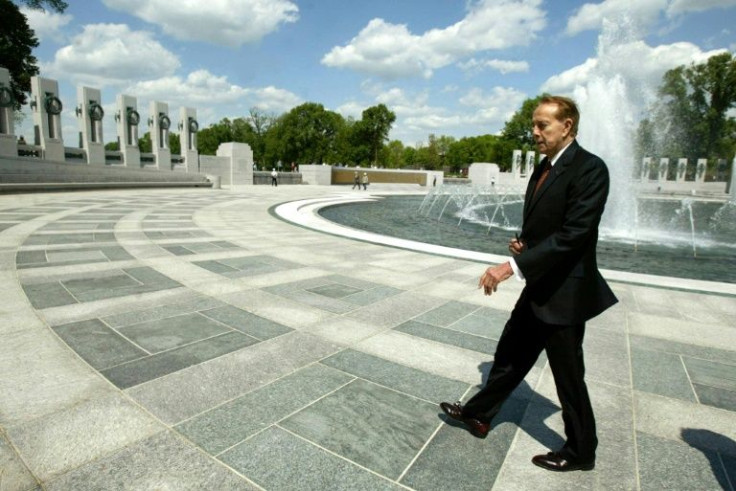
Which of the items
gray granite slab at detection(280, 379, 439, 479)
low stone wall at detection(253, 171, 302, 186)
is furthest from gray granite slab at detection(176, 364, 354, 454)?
low stone wall at detection(253, 171, 302, 186)

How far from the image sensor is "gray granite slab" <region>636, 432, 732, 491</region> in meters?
2.38

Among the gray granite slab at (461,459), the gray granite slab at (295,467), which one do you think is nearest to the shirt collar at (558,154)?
the gray granite slab at (461,459)

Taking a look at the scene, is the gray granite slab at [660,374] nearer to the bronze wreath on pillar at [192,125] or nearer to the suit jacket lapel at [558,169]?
the suit jacket lapel at [558,169]

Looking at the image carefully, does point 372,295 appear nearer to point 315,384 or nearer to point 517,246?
point 315,384

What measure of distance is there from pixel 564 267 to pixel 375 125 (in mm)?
78367

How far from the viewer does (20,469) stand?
224 cm

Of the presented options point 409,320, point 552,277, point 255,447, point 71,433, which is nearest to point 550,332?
point 552,277

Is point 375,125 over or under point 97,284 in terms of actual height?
over

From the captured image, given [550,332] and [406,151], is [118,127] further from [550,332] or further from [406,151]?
[406,151]

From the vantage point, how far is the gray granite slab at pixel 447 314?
490 cm

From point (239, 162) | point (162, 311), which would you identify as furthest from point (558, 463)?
point (239, 162)

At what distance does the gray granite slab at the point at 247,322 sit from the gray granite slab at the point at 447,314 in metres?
1.64

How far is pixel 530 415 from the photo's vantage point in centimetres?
309

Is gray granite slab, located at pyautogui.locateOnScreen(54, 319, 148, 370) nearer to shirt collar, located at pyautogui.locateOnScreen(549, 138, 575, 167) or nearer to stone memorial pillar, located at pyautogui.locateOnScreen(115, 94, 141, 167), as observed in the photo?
shirt collar, located at pyautogui.locateOnScreen(549, 138, 575, 167)
